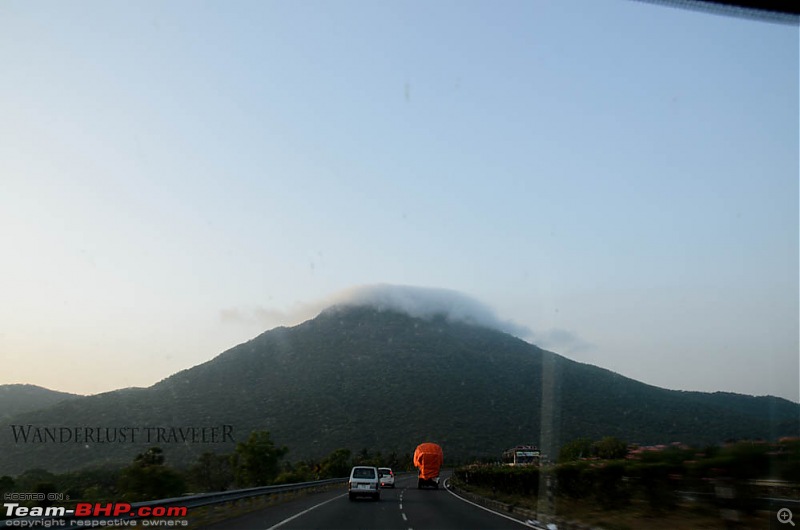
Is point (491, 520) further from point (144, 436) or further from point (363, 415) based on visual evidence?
point (363, 415)

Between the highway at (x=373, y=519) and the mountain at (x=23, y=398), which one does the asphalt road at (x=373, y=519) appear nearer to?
the highway at (x=373, y=519)

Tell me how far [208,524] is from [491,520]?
26.9ft

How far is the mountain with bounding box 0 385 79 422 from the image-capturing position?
9054 cm

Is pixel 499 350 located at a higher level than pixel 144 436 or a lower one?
higher

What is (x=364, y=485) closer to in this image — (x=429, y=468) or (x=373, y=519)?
(x=373, y=519)

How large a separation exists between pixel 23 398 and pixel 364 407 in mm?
54794

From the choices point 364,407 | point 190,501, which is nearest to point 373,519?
point 190,501

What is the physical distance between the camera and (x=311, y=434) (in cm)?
10269

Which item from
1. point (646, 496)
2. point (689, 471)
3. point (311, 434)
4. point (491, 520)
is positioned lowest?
point (311, 434)

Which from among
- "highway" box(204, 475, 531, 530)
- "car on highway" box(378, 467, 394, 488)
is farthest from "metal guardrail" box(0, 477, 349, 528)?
"car on highway" box(378, 467, 394, 488)

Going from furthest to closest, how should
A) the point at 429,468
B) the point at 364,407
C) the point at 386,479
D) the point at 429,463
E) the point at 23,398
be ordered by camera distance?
the point at 364,407 < the point at 23,398 < the point at 429,463 < the point at 429,468 < the point at 386,479

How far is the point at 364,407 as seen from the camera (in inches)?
4823

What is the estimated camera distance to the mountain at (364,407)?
76250 mm

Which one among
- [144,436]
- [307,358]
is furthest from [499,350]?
[144,436]
